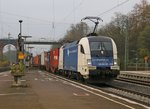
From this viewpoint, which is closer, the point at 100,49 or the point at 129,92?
the point at 129,92

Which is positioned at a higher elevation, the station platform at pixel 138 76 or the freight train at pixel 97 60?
the freight train at pixel 97 60

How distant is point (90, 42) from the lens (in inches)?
1225

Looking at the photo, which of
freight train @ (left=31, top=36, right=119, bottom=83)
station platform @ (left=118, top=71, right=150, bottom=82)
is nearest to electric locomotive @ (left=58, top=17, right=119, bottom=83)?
freight train @ (left=31, top=36, right=119, bottom=83)

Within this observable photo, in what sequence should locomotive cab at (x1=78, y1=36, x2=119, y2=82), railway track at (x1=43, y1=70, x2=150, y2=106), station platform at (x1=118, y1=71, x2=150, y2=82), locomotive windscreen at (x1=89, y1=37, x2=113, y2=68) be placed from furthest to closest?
station platform at (x1=118, y1=71, x2=150, y2=82), locomotive windscreen at (x1=89, y1=37, x2=113, y2=68), locomotive cab at (x1=78, y1=36, x2=119, y2=82), railway track at (x1=43, y1=70, x2=150, y2=106)

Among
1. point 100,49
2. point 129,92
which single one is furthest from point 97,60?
point 129,92

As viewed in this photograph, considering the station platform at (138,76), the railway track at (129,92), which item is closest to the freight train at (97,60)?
the railway track at (129,92)

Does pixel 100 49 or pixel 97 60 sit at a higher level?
pixel 100 49

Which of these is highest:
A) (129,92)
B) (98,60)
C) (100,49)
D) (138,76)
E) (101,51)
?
(100,49)

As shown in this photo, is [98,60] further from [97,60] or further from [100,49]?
[100,49]

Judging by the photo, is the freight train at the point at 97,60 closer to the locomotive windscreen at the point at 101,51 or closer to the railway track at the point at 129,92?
the locomotive windscreen at the point at 101,51

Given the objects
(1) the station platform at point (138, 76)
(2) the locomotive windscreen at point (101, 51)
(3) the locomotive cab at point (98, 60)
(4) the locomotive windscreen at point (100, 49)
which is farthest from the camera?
(1) the station platform at point (138, 76)

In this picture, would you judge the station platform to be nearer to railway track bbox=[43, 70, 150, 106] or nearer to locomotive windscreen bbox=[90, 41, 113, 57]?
railway track bbox=[43, 70, 150, 106]

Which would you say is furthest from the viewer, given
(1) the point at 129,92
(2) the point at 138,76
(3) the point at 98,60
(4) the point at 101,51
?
(2) the point at 138,76

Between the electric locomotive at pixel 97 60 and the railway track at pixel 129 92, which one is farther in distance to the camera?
the electric locomotive at pixel 97 60
